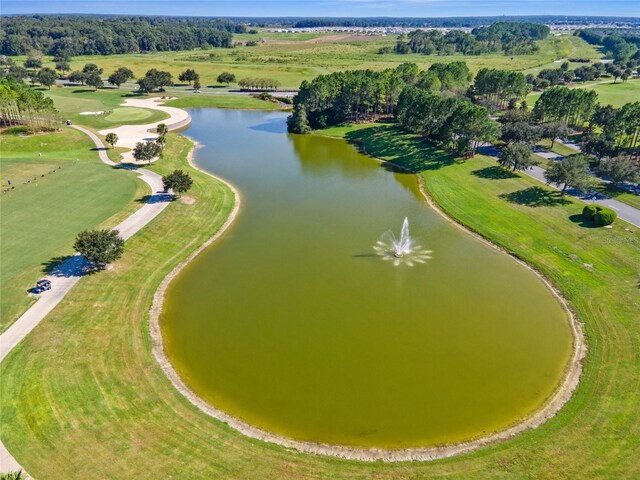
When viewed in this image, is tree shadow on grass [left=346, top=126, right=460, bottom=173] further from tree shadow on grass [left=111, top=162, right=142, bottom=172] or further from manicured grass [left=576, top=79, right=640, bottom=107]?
manicured grass [left=576, top=79, right=640, bottom=107]

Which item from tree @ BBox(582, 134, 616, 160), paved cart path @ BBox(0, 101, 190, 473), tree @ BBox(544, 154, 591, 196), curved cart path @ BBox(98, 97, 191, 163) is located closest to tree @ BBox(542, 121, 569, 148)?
tree @ BBox(582, 134, 616, 160)

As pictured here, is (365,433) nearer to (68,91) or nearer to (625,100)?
(625,100)

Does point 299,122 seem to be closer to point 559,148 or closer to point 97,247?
point 559,148

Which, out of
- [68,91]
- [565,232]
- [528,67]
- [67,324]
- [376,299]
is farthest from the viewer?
[528,67]

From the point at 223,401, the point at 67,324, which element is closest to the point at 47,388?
the point at 67,324

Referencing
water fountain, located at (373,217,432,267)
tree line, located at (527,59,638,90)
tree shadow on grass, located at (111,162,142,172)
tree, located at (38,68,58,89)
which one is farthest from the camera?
tree line, located at (527,59,638,90)

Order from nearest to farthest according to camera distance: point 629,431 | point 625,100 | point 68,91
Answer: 1. point 629,431
2. point 625,100
3. point 68,91
